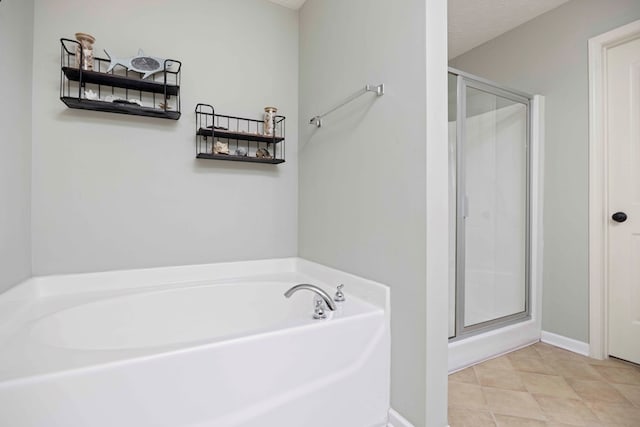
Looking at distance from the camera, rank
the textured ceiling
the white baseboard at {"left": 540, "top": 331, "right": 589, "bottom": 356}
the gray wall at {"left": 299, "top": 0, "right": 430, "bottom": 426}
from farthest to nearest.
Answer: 1. the textured ceiling
2. the white baseboard at {"left": 540, "top": 331, "right": 589, "bottom": 356}
3. the gray wall at {"left": 299, "top": 0, "right": 430, "bottom": 426}

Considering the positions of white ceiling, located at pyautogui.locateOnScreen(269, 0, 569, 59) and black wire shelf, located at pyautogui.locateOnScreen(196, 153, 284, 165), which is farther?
white ceiling, located at pyautogui.locateOnScreen(269, 0, 569, 59)

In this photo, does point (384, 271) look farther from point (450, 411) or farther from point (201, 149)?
point (201, 149)

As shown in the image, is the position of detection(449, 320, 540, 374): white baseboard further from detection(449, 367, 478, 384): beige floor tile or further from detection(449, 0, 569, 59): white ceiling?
detection(449, 0, 569, 59): white ceiling

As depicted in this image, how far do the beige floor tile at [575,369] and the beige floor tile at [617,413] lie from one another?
27 cm

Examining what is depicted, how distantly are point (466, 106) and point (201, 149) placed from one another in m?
1.77

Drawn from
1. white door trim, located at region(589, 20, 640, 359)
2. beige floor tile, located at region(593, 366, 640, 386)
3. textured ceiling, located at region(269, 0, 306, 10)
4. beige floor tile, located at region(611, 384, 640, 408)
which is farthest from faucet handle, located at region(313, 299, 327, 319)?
textured ceiling, located at region(269, 0, 306, 10)

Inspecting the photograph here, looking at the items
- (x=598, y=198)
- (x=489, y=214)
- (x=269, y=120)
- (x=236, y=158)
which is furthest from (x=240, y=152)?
(x=598, y=198)

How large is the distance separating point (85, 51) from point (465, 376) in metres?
2.81

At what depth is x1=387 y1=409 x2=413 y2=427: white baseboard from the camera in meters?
1.32

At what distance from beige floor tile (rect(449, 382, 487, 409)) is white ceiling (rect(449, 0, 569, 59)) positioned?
2605 mm

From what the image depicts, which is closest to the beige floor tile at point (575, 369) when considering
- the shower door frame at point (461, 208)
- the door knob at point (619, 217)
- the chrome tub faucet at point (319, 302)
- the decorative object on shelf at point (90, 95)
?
the shower door frame at point (461, 208)

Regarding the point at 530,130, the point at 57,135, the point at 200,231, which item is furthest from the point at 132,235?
the point at 530,130

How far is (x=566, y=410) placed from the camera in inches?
59.6

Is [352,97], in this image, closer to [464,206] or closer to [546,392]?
[464,206]
